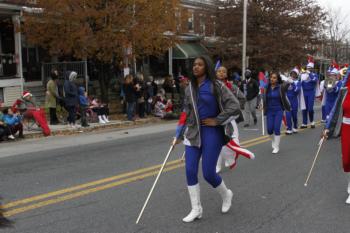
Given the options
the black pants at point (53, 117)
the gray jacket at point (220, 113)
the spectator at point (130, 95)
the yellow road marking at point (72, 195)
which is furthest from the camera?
the spectator at point (130, 95)

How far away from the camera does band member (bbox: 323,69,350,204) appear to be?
5.88m

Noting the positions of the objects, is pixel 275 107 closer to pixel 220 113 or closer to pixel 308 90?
pixel 308 90

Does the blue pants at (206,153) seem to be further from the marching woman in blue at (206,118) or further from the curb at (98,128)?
the curb at (98,128)

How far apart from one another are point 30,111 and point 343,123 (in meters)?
10.2

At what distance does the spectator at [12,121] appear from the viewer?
12477mm

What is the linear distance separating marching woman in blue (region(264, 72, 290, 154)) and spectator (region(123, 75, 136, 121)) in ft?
26.0

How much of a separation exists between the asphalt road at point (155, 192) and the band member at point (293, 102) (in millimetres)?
2089

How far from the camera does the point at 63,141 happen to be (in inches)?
487

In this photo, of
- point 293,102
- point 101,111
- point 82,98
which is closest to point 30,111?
point 82,98

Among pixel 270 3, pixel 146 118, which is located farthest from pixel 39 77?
pixel 270 3

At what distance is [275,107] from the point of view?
10117 millimetres

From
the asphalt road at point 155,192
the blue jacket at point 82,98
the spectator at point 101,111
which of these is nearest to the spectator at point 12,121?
the asphalt road at point 155,192

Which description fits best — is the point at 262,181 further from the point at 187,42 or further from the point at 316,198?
the point at 187,42

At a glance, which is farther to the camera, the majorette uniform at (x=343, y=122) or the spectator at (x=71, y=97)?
the spectator at (x=71, y=97)
